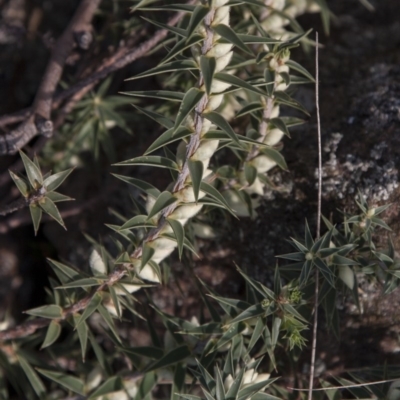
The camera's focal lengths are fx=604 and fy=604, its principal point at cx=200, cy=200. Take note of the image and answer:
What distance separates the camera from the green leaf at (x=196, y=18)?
1089 mm

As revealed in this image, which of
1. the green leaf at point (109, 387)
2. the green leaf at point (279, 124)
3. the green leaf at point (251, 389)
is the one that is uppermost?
the green leaf at point (279, 124)

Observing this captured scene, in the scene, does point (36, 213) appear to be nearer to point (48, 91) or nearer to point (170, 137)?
point (170, 137)

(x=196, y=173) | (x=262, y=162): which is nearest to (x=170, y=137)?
(x=196, y=173)

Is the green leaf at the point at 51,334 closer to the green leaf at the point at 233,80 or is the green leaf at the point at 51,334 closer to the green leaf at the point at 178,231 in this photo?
the green leaf at the point at 178,231

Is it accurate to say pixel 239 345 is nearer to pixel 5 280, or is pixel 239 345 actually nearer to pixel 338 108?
pixel 338 108

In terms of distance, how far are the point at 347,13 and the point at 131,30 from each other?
87 cm

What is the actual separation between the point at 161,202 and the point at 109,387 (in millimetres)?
587

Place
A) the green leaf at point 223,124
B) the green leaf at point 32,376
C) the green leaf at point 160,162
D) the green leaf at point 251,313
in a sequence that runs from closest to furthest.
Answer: the green leaf at point 223,124 → the green leaf at point 160,162 → the green leaf at point 251,313 → the green leaf at point 32,376

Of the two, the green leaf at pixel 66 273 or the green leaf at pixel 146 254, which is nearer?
the green leaf at pixel 146 254

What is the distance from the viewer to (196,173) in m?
1.24

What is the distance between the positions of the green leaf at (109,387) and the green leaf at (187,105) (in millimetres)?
762

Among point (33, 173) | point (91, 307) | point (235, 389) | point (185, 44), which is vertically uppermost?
point (185, 44)

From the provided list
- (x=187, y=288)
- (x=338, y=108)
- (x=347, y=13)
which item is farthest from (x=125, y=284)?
(x=347, y=13)

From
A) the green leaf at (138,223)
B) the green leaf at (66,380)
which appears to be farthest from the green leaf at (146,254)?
the green leaf at (66,380)
